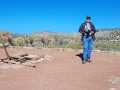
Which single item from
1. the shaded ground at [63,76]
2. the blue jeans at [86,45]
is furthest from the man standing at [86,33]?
the shaded ground at [63,76]

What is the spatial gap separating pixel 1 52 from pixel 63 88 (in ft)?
24.4

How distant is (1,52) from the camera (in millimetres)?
15125

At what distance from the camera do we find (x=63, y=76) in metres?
9.83

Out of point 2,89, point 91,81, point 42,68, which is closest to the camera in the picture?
point 2,89

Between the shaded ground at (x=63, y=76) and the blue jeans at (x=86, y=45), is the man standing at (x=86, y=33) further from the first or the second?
the shaded ground at (x=63, y=76)

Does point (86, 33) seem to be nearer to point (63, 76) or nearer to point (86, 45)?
point (86, 45)

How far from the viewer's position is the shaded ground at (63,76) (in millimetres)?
8555

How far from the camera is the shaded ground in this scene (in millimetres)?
8555

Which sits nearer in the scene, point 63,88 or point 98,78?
point 63,88

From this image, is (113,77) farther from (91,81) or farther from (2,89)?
(2,89)

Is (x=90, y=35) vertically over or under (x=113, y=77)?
over

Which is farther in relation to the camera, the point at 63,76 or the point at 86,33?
the point at 86,33

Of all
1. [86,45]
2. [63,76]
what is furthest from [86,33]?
[63,76]

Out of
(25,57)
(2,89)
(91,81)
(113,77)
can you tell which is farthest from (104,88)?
(25,57)
